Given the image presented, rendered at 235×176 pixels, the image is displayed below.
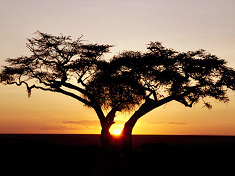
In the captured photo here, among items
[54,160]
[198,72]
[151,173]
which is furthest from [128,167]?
[198,72]

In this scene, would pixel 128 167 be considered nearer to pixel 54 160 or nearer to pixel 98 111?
pixel 54 160

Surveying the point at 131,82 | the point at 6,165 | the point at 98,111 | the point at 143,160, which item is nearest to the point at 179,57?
the point at 131,82

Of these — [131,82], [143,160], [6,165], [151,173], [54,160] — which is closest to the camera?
[151,173]

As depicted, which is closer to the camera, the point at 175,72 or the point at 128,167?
the point at 128,167

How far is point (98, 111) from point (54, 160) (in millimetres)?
11622

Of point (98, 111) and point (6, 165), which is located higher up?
point (98, 111)

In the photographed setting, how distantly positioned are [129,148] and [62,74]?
1220 centimetres

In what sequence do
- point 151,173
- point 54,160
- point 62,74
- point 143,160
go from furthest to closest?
point 62,74 → point 143,160 → point 54,160 → point 151,173

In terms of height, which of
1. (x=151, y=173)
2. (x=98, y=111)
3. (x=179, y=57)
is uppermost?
(x=179, y=57)

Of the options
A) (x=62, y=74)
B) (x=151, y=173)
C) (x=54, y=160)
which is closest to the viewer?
(x=151, y=173)

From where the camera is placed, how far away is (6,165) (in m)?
28.3

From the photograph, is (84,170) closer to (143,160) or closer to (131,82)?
(143,160)

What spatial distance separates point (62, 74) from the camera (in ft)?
143

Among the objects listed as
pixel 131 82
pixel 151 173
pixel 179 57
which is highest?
pixel 179 57
